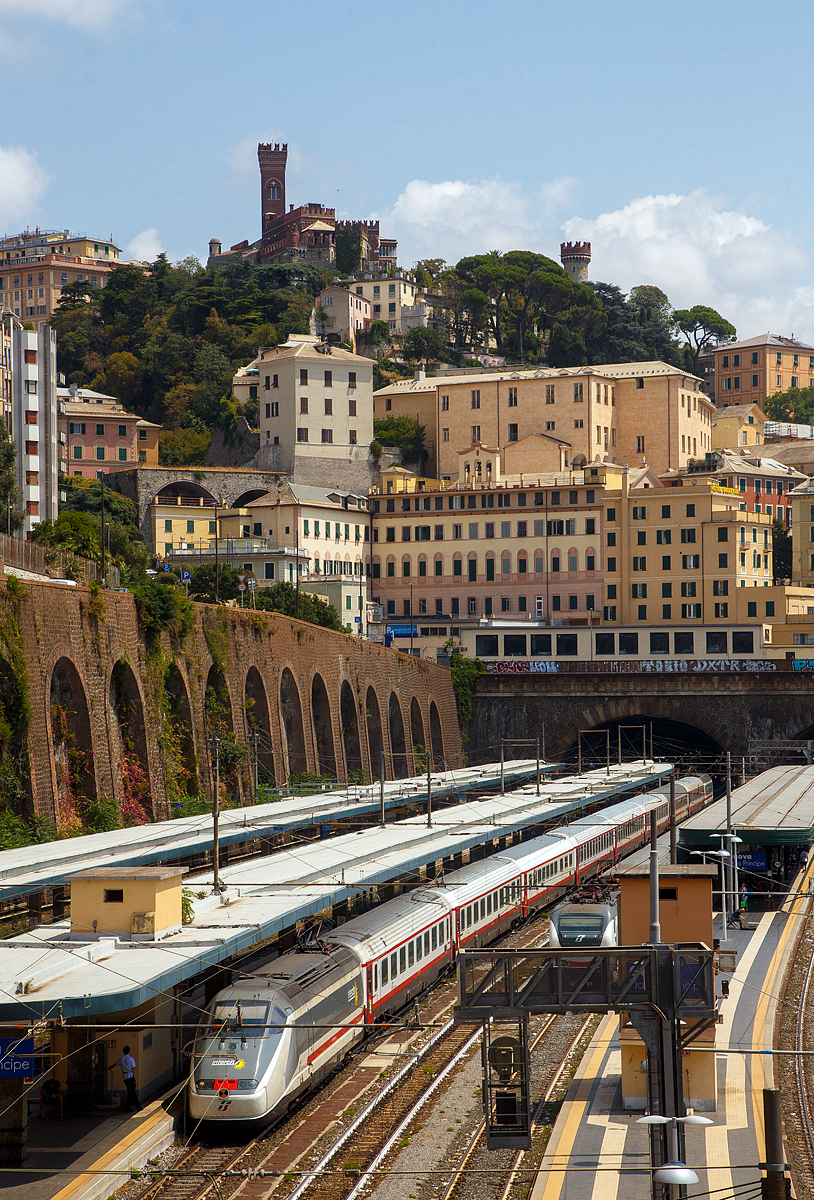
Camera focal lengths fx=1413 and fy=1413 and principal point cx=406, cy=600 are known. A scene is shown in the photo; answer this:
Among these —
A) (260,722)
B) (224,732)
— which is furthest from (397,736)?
(224,732)

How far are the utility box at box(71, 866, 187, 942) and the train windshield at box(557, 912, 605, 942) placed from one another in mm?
11222

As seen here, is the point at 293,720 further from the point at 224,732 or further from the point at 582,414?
the point at 582,414

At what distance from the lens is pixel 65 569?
174ft

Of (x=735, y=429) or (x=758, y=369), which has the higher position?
(x=758, y=369)

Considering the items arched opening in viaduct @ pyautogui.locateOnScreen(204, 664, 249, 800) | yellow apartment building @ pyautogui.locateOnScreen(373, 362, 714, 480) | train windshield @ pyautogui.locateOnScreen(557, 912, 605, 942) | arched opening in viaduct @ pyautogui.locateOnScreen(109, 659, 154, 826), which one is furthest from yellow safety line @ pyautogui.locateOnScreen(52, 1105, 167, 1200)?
yellow apartment building @ pyautogui.locateOnScreen(373, 362, 714, 480)

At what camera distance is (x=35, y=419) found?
96.2 m

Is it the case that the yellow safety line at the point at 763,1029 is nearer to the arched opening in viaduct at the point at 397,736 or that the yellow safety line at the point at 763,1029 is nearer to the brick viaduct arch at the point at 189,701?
the brick viaduct arch at the point at 189,701

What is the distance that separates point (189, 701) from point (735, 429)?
108m

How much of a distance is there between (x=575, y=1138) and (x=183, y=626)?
115ft

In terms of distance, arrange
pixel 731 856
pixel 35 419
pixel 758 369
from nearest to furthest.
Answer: pixel 731 856, pixel 35 419, pixel 758 369

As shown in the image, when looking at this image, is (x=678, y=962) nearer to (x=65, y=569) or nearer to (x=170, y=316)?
(x=65, y=569)

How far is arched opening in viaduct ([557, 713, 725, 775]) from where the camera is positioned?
90625mm

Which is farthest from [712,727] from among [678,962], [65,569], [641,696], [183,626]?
[678,962]

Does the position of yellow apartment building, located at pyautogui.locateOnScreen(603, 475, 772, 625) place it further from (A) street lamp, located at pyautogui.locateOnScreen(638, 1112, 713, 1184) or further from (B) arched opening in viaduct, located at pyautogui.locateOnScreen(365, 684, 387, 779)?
(A) street lamp, located at pyautogui.locateOnScreen(638, 1112, 713, 1184)
